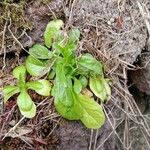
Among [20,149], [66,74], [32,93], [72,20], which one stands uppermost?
[72,20]

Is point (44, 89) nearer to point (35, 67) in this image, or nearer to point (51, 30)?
point (35, 67)

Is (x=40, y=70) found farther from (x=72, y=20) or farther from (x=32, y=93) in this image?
(x=72, y=20)

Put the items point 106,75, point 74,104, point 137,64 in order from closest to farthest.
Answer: point 74,104 → point 106,75 → point 137,64

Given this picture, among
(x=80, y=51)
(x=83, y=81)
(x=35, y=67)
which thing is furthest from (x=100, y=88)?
(x=35, y=67)

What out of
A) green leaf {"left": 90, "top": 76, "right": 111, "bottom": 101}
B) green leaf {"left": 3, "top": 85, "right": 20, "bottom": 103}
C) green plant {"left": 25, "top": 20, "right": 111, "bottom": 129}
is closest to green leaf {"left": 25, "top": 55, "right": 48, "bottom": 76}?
green plant {"left": 25, "top": 20, "right": 111, "bottom": 129}

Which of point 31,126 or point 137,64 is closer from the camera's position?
point 31,126

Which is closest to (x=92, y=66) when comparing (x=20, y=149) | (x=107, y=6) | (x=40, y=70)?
(x=40, y=70)
